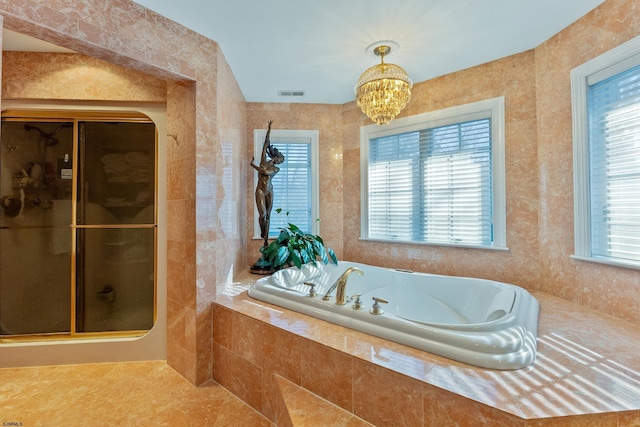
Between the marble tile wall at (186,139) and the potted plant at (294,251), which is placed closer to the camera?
the marble tile wall at (186,139)

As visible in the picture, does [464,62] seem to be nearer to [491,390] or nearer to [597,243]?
[597,243]

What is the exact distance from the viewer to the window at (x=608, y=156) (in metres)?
1.46

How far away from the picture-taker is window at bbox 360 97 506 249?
7.14 feet

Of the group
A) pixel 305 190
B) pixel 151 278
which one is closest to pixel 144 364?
pixel 151 278

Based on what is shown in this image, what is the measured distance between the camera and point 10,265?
83.8 inches

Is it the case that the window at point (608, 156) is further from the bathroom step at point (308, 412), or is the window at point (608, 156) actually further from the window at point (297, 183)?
the window at point (297, 183)

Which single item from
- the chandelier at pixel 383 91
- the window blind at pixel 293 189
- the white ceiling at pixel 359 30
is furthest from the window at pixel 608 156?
the window blind at pixel 293 189

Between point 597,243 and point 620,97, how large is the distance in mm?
839

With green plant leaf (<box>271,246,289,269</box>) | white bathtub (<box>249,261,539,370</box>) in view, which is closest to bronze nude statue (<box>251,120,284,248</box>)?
green plant leaf (<box>271,246,289,269</box>)

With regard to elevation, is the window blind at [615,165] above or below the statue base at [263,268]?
above

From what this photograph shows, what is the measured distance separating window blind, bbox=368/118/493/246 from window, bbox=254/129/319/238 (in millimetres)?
614

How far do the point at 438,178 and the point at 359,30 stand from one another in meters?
1.35

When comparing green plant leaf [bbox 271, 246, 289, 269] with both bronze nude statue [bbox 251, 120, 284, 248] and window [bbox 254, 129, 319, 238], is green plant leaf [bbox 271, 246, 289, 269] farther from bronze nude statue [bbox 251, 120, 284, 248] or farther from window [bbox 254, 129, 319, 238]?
window [bbox 254, 129, 319, 238]

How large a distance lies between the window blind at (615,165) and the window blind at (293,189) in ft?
7.26
